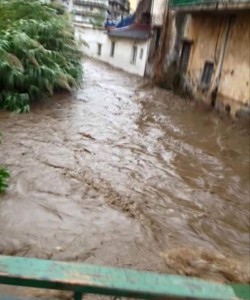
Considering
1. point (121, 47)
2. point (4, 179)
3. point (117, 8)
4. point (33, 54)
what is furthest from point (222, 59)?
point (117, 8)

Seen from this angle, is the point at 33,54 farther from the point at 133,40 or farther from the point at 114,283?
the point at 133,40

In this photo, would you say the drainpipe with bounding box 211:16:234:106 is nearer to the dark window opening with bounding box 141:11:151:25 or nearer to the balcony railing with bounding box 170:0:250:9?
the balcony railing with bounding box 170:0:250:9

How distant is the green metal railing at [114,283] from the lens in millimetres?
1082

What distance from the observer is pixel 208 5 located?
10531mm

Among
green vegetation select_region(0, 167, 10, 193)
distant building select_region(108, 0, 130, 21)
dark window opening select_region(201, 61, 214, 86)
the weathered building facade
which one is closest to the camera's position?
green vegetation select_region(0, 167, 10, 193)

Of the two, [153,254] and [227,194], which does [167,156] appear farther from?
[153,254]

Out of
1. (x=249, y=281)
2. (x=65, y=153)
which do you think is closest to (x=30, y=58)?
(x=65, y=153)

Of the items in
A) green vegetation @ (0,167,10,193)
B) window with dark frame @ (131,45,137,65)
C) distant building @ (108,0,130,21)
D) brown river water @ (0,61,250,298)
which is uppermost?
distant building @ (108,0,130,21)

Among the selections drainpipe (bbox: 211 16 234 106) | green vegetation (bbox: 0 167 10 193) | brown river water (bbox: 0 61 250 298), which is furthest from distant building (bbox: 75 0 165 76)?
green vegetation (bbox: 0 167 10 193)

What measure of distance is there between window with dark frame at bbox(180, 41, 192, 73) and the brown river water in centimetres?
430

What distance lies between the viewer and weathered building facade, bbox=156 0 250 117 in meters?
9.83

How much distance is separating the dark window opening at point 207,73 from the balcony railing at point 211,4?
1758 millimetres

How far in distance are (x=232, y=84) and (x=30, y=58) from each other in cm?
541

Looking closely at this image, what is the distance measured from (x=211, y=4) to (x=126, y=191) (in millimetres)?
7277
